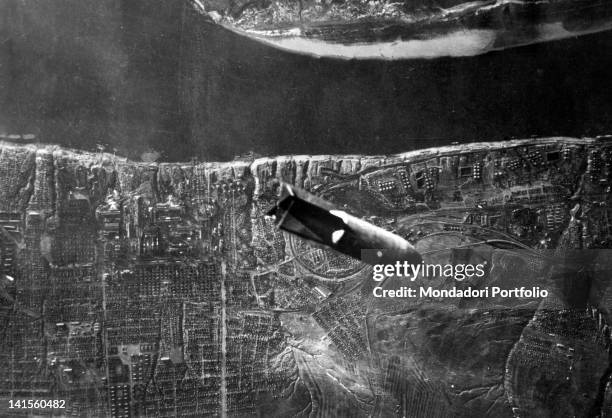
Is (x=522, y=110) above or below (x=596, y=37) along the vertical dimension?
below

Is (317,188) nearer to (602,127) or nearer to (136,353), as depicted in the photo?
(136,353)

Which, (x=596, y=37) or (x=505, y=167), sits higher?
(x=596, y=37)

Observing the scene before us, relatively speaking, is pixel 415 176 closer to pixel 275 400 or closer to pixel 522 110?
pixel 522 110

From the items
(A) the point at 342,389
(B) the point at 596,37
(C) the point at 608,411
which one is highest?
(B) the point at 596,37

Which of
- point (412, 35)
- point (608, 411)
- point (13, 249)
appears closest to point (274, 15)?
point (412, 35)

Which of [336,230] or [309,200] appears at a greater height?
[309,200]

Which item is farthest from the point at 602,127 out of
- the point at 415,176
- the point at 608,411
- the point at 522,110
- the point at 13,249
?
the point at 13,249
